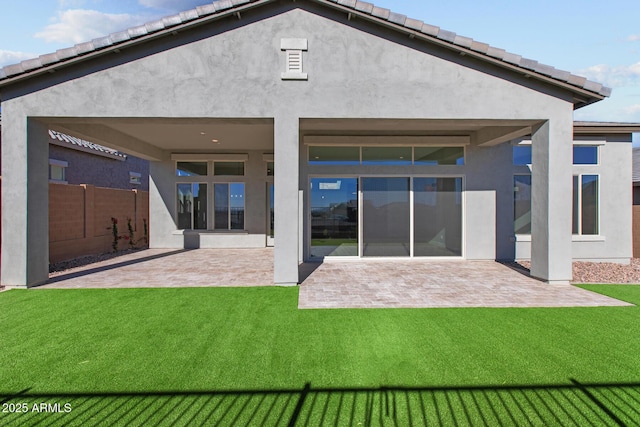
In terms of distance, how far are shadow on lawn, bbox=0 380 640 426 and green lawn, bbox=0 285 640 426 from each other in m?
0.01

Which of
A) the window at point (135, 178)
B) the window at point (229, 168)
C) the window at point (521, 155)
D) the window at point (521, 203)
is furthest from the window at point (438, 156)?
the window at point (135, 178)

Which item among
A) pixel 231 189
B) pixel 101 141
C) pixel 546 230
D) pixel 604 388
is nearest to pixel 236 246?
pixel 231 189

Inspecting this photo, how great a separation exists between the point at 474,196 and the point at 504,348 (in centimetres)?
713

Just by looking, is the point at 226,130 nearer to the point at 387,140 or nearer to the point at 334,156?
the point at 334,156

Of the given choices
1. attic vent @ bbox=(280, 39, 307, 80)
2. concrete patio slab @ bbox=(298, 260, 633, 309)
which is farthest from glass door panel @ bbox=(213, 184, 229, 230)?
A: attic vent @ bbox=(280, 39, 307, 80)

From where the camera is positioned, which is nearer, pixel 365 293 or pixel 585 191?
pixel 365 293

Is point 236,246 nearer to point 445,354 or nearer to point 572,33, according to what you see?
point 445,354

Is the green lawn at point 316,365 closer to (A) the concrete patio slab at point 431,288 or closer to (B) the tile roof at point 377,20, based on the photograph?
(A) the concrete patio slab at point 431,288

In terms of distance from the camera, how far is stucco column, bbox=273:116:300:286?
7.00 m

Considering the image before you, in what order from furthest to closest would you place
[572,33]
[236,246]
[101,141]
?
1. [236,246]
2. [101,141]
3. [572,33]

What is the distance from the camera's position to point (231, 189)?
44.9ft

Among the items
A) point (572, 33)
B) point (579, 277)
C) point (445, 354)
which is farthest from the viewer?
point (572, 33)

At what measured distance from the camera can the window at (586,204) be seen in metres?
10.2

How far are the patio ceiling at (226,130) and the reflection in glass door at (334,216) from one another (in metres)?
1.65
